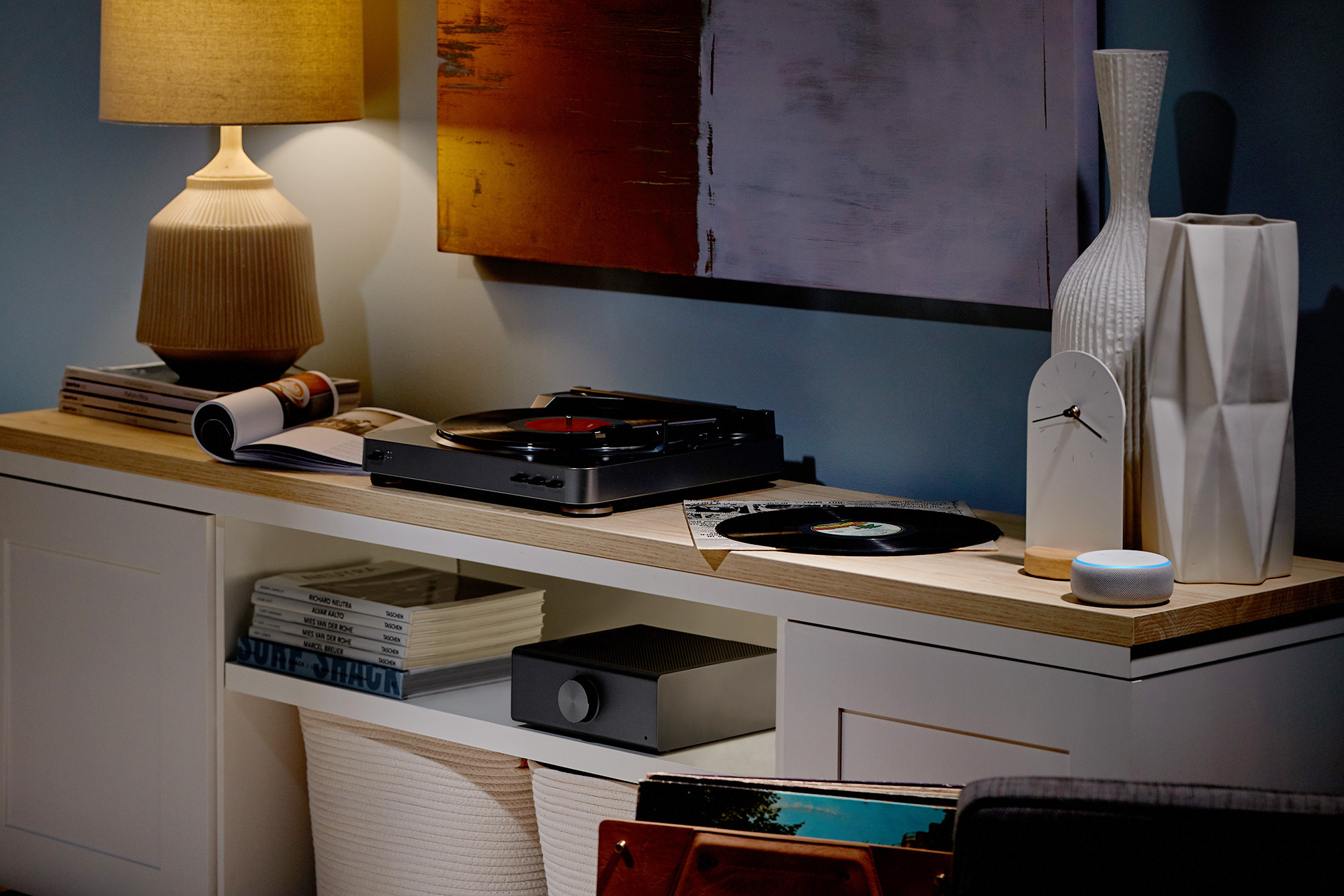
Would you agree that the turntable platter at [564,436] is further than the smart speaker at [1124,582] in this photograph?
Yes

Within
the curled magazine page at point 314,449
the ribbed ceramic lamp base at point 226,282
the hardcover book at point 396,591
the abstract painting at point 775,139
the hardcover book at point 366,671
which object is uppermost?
the abstract painting at point 775,139

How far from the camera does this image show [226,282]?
2252 millimetres

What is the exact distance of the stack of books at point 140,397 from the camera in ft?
7.30

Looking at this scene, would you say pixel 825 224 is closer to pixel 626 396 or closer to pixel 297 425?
pixel 626 396

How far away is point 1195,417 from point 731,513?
52cm

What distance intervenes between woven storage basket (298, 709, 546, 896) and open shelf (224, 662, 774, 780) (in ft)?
0.16

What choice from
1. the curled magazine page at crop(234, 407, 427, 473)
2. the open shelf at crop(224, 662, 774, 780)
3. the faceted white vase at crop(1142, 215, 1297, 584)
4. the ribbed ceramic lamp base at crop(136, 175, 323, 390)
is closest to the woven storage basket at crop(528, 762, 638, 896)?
the open shelf at crop(224, 662, 774, 780)

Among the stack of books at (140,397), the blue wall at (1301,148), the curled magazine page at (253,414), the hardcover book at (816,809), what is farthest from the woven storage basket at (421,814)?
the blue wall at (1301,148)

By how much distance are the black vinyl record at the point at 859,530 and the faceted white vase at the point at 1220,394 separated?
0.23m

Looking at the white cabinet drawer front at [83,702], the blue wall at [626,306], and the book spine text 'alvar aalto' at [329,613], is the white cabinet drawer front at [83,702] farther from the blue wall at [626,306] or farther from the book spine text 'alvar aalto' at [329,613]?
the blue wall at [626,306]

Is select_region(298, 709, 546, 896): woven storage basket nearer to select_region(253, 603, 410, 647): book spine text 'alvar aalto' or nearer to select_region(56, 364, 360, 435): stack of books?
select_region(253, 603, 410, 647): book spine text 'alvar aalto'

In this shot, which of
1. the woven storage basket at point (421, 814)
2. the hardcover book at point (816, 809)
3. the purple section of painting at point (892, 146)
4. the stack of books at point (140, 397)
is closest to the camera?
the hardcover book at point (816, 809)

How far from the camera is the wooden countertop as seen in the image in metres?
1.33

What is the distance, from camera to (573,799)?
1.79 meters
